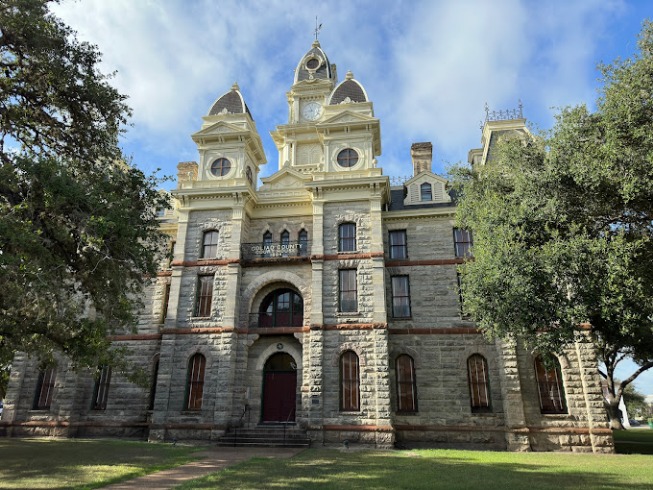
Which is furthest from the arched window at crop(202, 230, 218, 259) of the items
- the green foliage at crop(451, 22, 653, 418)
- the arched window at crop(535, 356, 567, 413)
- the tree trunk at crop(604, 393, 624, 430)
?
the tree trunk at crop(604, 393, 624, 430)

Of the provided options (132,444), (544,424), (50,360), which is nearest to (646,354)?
(544,424)

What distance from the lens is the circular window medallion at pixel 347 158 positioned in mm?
23688

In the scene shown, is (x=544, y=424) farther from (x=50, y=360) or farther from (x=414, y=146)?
(x=50, y=360)

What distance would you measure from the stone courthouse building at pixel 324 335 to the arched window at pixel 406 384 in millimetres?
62

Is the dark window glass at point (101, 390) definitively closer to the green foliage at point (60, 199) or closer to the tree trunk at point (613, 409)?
the green foliage at point (60, 199)

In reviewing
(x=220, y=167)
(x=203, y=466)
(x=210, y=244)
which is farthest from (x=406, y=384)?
(x=220, y=167)

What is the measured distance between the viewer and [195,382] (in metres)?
21.2

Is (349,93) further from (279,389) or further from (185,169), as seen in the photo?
(279,389)

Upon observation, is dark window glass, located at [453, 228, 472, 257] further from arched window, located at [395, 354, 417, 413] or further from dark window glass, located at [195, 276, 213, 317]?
dark window glass, located at [195, 276, 213, 317]

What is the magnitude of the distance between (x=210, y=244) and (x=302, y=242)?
4.72 meters

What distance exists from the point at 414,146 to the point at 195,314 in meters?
15.5

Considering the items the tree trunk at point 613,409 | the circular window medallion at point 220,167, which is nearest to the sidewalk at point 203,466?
the circular window medallion at point 220,167

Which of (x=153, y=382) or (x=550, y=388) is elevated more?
(x=153, y=382)

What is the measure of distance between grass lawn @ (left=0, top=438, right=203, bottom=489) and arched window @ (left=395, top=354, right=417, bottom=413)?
9071 millimetres
